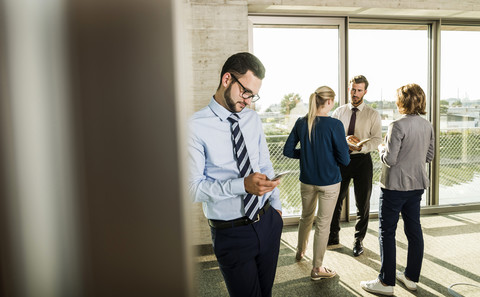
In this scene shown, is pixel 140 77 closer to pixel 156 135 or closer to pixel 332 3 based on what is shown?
pixel 156 135

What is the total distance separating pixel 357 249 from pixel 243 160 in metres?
2.42

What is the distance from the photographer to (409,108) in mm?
2545

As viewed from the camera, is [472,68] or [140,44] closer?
[140,44]

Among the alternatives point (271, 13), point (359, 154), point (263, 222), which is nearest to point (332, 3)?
point (271, 13)

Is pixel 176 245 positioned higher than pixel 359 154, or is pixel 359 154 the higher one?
pixel 176 245

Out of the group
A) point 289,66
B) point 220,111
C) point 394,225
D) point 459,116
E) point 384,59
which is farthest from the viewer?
point 459,116

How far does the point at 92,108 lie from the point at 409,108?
8.99 feet

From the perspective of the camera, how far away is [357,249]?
3.52 m

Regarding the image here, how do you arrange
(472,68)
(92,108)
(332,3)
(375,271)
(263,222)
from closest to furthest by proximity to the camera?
(92,108) → (263,222) → (375,271) → (332,3) → (472,68)

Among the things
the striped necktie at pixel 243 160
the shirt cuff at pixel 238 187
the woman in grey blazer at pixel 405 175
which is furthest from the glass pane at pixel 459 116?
the shirt cuff at pixel 238 187

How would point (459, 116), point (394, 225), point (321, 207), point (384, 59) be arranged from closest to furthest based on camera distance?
point (394, 225)
point (321, 207)
point (384, 59)
point (459, 116)

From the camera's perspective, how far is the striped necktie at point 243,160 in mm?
1577

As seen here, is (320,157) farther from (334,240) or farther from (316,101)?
(334,240)

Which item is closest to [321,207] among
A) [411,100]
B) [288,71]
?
[411,100]
